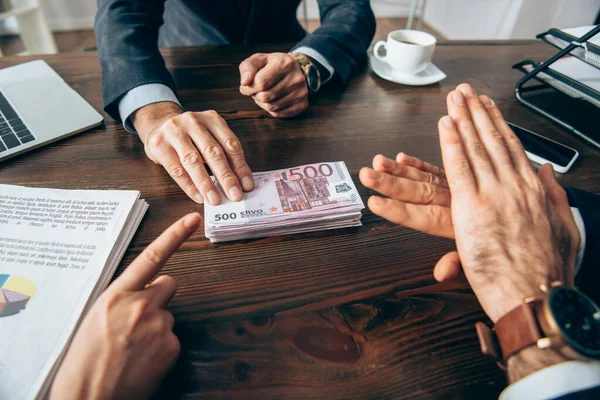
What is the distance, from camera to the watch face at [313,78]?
965mm

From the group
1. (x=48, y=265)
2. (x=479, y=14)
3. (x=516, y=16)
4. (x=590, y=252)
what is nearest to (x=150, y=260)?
(x=48, y=265)

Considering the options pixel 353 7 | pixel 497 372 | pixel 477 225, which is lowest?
pixel 497 372

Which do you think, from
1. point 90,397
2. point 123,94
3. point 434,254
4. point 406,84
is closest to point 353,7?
point 406,84

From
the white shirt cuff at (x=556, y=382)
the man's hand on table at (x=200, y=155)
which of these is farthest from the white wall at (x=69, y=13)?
the white shirt cuff at (x=556, y=382)

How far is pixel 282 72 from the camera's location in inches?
35.6

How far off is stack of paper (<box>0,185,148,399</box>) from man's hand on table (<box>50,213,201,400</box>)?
5 cm

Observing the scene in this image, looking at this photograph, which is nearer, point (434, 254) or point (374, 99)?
point (434, 254)

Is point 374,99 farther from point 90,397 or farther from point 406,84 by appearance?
point 90,397

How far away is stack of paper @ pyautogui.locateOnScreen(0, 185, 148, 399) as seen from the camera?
0.43 metres

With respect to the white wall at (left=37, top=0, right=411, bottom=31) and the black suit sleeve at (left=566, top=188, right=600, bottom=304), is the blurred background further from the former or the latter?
the black suit sleeve at (left=566, top=188, right=600, bottom=304)

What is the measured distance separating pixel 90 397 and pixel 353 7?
4.16 feet

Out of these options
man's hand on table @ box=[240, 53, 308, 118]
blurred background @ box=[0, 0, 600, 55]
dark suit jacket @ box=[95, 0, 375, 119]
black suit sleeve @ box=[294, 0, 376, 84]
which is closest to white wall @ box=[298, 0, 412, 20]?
blurred background @ box=[0, 0, 600, 55]

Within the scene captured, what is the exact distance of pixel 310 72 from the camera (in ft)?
3.17

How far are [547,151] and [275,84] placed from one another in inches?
26.1
